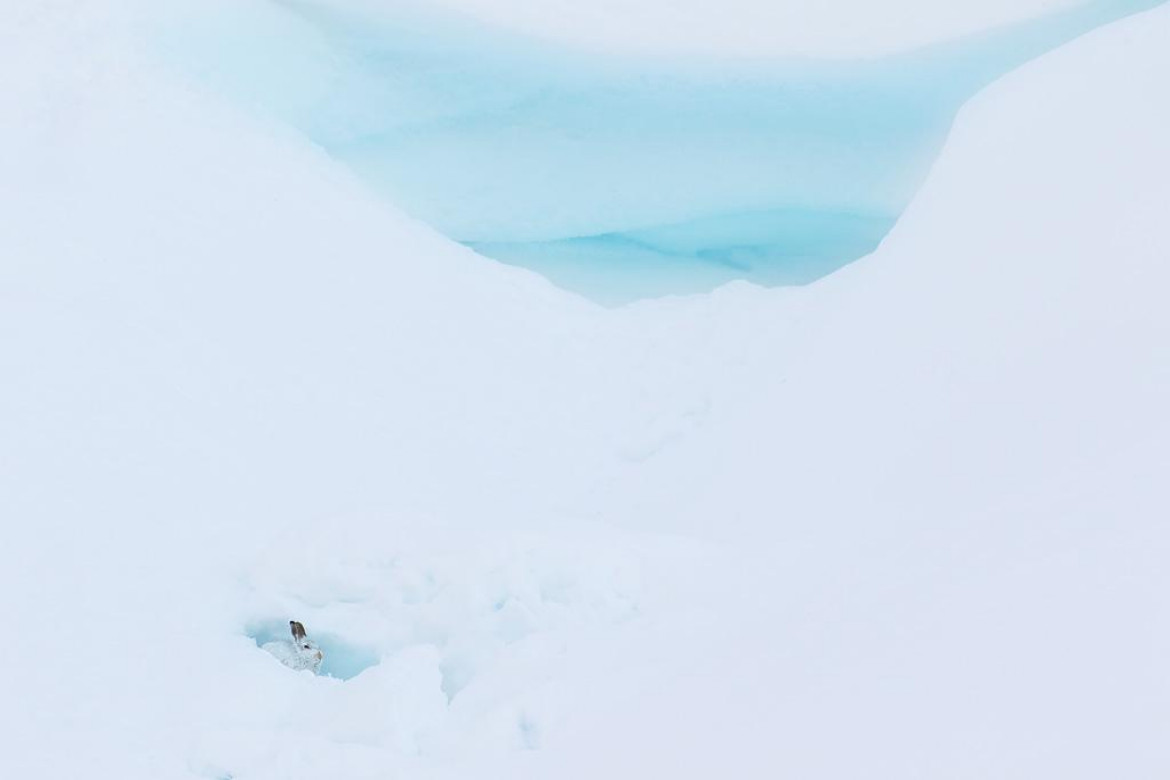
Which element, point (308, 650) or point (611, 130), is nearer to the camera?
point (308, 650)

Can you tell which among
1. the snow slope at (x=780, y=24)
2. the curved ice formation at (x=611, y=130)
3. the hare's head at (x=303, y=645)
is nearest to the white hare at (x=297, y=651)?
the hare's head at (x=303, y=645)

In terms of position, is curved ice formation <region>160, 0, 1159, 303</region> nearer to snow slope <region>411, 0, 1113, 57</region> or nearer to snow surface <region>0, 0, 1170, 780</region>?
snow slope <region>411, 0, 1113, 57</region>

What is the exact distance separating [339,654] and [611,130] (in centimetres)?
337

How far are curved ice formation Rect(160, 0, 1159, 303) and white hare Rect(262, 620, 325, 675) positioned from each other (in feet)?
9.03

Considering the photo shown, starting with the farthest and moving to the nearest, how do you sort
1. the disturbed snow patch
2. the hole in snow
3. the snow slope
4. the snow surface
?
1. the snow slope
2. the hole in snow
3. the disturbed snow patch
4. the snow surface

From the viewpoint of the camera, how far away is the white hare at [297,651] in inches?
86.0

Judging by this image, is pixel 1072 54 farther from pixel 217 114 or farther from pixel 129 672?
pixel 129 672

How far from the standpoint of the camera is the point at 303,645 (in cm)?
223

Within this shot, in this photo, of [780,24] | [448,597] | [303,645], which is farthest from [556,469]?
[780,24]

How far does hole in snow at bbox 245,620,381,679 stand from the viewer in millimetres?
2260

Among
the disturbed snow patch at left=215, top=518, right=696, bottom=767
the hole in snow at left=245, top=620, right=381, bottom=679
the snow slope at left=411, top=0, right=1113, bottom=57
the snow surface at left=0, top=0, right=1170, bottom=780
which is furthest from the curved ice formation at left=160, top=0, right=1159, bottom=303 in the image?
the hole in snow at left=245, top=620, right=381, bottom=679

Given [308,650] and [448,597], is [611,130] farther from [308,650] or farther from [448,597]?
[308,650]

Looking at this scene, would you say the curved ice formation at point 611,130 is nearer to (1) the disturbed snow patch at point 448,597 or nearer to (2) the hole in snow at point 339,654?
(1) the disturbed snow patch at point 448,597

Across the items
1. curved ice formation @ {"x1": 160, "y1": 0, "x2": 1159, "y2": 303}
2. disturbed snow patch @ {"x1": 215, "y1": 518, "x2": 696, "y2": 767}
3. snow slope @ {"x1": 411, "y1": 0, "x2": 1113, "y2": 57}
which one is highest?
snow slope @ {"x1": 411, "y1": 0, "x2": 1113, "y2": 57}
